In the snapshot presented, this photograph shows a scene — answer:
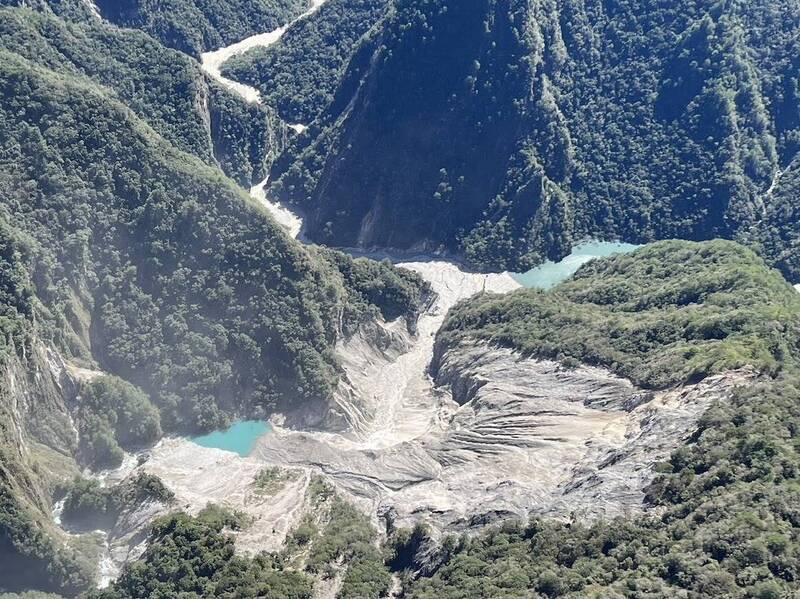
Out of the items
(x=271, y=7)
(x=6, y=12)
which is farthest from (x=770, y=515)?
(x=271, y=7)

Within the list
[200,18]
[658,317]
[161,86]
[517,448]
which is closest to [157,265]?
[161,86]

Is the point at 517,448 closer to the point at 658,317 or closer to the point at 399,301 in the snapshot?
the point at 658,317

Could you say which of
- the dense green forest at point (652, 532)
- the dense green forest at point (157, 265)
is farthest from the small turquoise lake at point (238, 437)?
the dense green forest at point (652, 532)

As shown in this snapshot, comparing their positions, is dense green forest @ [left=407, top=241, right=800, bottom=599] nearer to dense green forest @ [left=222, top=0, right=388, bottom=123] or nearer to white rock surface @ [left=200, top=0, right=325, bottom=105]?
dense green forest @ [left=222, top=0, right=388, bottom=123]

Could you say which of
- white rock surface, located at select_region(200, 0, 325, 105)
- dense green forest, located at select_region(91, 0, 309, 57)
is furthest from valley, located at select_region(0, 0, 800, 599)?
white rock surface, located at select_region(200, 0, 325, 105)

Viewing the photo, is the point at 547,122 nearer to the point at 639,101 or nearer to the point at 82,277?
the point at 639,101
